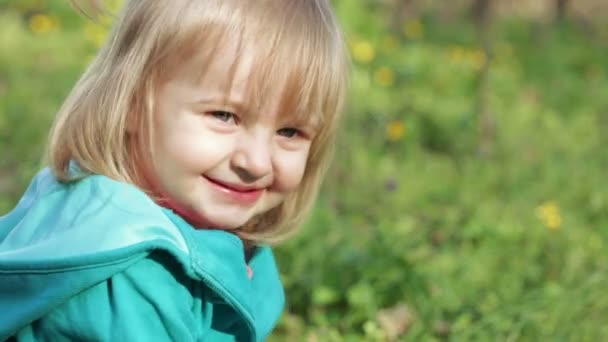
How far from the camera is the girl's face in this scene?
1784mm

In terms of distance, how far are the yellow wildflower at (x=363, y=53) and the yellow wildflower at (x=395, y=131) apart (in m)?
0.87

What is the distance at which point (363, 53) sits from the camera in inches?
204

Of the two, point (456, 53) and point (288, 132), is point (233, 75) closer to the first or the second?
point (288, 132)

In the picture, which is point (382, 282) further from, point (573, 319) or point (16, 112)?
point (16, 112)

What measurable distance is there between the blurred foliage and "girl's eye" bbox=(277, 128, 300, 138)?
97 centimetres

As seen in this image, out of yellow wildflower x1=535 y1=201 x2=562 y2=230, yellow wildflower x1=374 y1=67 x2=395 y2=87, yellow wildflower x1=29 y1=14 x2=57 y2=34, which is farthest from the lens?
yellow wildflower x1=29 y1=14 x2=57 y2=34

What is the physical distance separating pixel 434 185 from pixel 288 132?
2121mm

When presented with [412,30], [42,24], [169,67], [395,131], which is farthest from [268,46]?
[412,30]

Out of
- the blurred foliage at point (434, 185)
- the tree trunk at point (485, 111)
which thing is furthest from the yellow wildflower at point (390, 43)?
the tree trunk at point (485, 111)

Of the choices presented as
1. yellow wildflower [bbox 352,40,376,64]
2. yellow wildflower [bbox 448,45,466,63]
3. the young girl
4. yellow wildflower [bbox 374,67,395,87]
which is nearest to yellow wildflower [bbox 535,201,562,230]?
yellow wildflower [bbox 374,67,395,87]

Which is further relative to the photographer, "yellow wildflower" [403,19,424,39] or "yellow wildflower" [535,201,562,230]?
"yellow wildflower" [403,19,424,39]

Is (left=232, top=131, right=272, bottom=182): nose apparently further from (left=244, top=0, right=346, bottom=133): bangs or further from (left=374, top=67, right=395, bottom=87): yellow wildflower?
(left=374, top=67, right=395, bottom=87): yellow wildflower

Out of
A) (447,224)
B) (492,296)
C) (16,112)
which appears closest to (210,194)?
(492,296)

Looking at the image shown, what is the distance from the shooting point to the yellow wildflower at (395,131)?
4301 millimetres
